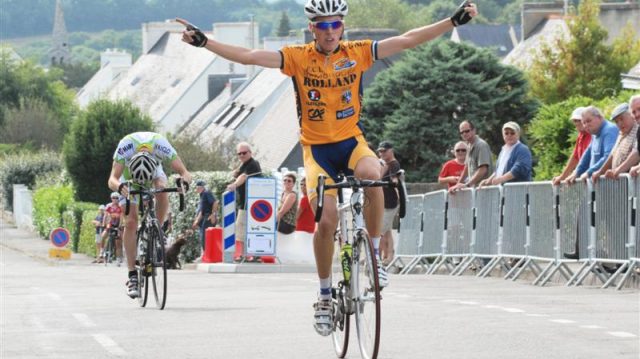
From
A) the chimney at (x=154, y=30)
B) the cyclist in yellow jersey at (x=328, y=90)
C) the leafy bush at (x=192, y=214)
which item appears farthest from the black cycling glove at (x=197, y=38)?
the chimney at (x=154, y=30)

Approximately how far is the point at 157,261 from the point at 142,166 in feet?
2.96

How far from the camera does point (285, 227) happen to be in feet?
A: 92.6

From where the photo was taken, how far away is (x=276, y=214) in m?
27.9

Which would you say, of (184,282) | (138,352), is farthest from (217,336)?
(184,282)

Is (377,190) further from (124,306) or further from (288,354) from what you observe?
(124,306)

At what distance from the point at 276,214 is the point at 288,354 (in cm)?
1686

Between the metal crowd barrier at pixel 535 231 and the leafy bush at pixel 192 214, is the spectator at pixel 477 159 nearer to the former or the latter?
the metal crowd barrier at pixel 535 231

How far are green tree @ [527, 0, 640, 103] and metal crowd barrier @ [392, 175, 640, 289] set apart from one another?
34.7m

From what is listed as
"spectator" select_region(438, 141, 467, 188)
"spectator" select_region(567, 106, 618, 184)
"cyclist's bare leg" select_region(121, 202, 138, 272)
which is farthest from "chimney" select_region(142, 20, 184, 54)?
"cyclist's bare leg" select_region(121, 202, 138, 272)

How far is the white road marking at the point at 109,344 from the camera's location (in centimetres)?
1133

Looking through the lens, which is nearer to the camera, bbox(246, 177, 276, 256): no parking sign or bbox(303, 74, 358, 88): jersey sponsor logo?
bbox(303, 74, 358, 88): jersey sponsor logo

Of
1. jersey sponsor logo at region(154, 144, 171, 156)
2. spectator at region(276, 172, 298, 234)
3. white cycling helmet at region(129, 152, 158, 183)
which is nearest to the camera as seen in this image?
white cycling helmet at region(129, 152, 158, 183)

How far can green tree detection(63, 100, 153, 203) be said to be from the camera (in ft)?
214

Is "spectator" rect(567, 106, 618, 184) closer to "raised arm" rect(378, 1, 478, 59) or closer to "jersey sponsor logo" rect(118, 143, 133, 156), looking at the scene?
"jersey sponsor logo" rect(118, 143, 133, 156)
